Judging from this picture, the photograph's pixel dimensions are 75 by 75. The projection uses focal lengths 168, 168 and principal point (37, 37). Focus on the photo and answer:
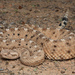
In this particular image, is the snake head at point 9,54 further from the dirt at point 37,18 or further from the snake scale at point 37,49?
the dirt at point 37,18

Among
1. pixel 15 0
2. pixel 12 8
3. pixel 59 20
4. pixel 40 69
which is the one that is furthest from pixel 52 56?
pixel 15 0

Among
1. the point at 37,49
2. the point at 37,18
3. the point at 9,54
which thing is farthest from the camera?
the point at 37,18

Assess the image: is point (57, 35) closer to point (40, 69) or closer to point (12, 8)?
point (40, 69)

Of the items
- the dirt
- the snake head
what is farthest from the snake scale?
the dirt

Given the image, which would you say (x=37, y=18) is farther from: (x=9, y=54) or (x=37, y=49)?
(x=9, y=54)

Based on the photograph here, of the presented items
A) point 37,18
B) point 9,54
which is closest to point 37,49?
point 9,54

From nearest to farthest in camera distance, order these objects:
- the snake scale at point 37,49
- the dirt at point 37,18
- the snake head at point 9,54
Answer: the dirt at point 37,18 < the snake scale at point 37,49 < the snake head at point 9,54

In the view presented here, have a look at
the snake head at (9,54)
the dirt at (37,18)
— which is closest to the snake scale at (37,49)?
the snake head at (9,54)

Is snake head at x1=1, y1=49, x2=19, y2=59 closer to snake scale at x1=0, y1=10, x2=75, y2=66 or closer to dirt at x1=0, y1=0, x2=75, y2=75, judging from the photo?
snake scale at x1=0, y1=10, x2=75, y2=66

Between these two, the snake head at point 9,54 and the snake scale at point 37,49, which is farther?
the snake head at point 9,54
